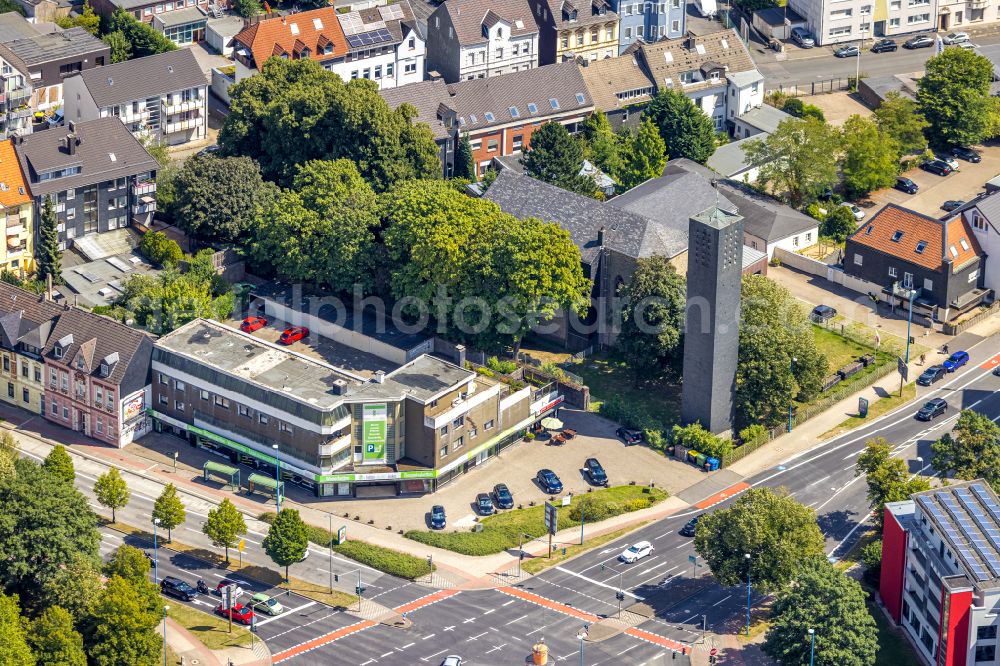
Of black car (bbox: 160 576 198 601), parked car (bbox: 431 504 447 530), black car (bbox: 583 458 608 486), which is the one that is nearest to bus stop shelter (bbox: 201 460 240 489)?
black car (bbox: 160 576 198 601)

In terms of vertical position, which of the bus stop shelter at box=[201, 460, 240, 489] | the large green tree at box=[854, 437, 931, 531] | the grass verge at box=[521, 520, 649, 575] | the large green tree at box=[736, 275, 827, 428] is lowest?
the grass verge at box=[521, 520, 649, 575]

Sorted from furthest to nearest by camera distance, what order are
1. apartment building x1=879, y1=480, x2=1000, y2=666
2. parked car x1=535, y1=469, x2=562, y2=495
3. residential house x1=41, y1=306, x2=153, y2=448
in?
residential house x1=41, y1=306, x2=153, y2=448 → parked car x1=535, y1=469, x2=562, y2=495 → apartment building x1=879, y1=480, x2=1000, y2=666

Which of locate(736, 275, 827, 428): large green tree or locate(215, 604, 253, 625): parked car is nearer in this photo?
locate(215, 604, 253, 625): parked car

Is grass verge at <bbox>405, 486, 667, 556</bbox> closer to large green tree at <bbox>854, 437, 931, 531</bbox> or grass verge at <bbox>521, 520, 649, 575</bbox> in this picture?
grass verge at <bbox>521, 520, 649, 575</bbox>

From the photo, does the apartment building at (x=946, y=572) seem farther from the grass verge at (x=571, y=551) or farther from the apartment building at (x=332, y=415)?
the apartment building at (x=332, y=415)

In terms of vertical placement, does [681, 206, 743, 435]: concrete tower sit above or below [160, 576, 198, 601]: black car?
above

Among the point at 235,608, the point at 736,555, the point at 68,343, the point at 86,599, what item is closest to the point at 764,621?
the point at 736,555

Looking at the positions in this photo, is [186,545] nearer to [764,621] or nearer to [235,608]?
[235,608]
